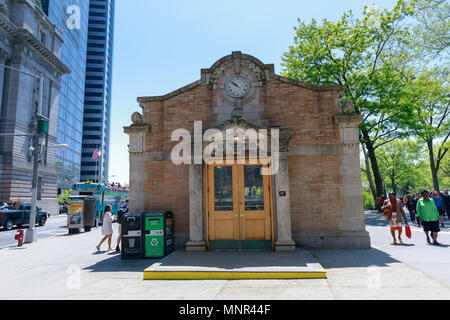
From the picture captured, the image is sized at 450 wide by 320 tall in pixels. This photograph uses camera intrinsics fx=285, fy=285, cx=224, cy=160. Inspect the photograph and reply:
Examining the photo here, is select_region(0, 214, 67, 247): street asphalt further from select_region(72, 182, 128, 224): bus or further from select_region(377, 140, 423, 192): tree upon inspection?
select_region(377, 140, 423, 192): tree

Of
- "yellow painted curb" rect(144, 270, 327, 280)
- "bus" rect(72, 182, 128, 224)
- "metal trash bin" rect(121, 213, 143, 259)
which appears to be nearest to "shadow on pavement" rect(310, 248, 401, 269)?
"yellow painted curb" rect(144, 270, 327, 280)

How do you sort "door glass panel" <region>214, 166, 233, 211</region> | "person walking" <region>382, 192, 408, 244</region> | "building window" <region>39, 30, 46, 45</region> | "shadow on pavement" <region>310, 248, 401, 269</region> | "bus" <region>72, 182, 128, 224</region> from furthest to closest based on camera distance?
"building window" <region>39, 30, 46, 45</region> < "bus" <region>72, 182, 128, 224</region> < "person walking" <region>382, 192, 408, 244</region> < "door glass panel" <region>214, 166, 233, 211</region> < "shadow on pavement" <region>310, 248, 401, 269</region>

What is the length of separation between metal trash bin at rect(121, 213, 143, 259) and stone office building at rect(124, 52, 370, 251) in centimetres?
113

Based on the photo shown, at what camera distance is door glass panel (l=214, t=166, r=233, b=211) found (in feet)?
29.2

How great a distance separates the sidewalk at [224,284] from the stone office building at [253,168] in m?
1.38

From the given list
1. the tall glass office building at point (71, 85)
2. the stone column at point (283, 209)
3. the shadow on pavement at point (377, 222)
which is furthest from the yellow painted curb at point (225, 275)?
the tall glass office building at point (71, 85)

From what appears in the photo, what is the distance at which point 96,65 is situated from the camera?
9388cm

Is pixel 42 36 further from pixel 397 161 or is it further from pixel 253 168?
pixel 397 161

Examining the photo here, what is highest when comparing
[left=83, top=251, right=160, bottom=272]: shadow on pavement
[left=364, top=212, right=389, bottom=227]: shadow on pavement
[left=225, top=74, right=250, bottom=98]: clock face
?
[left=225, top=74, right=250, bottom=98]: clock face

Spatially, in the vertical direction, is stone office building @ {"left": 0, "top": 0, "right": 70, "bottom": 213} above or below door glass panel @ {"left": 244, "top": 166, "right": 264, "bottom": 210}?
above

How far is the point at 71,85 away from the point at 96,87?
65.2 feet

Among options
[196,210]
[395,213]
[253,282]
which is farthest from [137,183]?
[395,213]

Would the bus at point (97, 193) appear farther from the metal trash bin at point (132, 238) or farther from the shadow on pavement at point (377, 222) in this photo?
the shadow on pavement at point (377, 222)

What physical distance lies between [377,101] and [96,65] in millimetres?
93476
